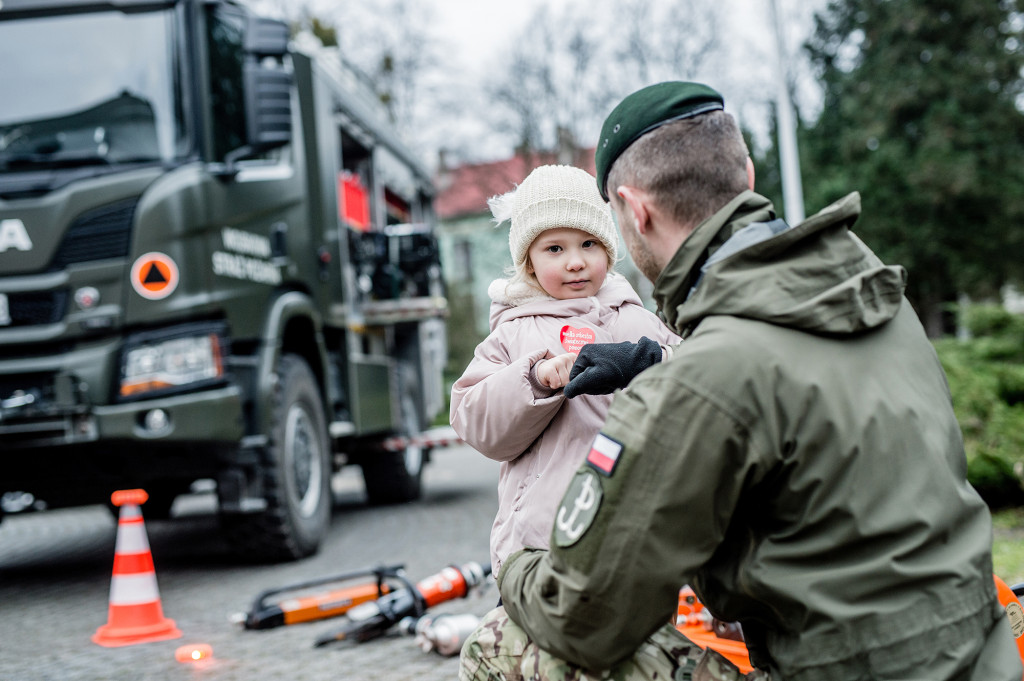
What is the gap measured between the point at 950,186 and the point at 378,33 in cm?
1576

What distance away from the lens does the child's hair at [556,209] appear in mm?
2447

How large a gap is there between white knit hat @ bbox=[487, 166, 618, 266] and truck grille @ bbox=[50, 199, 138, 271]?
340cm

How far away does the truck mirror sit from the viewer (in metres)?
5.77

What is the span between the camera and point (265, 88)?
5.83 meters

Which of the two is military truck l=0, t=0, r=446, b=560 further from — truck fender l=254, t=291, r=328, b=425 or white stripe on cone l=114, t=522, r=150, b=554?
white stripe on cone l=114, t=522, r=150, b=554

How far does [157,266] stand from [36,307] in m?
0.63

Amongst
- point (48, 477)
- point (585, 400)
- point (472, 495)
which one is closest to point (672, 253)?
point (585, 400)

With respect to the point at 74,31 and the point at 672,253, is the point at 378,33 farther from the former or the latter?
the point at 672,253

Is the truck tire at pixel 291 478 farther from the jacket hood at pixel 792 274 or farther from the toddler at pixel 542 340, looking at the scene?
the jacket hood at pixel 792 274

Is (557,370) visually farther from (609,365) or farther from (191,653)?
(191,653)

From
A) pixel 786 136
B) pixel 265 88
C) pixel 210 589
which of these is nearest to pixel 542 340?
pixel 210 589

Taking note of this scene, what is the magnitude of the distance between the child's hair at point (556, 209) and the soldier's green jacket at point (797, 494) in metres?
0.82

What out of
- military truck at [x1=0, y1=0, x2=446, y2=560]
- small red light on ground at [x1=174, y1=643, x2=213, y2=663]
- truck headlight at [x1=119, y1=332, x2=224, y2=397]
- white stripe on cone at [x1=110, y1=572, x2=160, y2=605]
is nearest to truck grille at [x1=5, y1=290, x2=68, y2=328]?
military truck at [x1=0, y1=0, x2=446, y2=560]

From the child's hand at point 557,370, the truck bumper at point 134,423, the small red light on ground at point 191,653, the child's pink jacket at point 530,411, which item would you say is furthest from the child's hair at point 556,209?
the truck bumper at point 134,423
